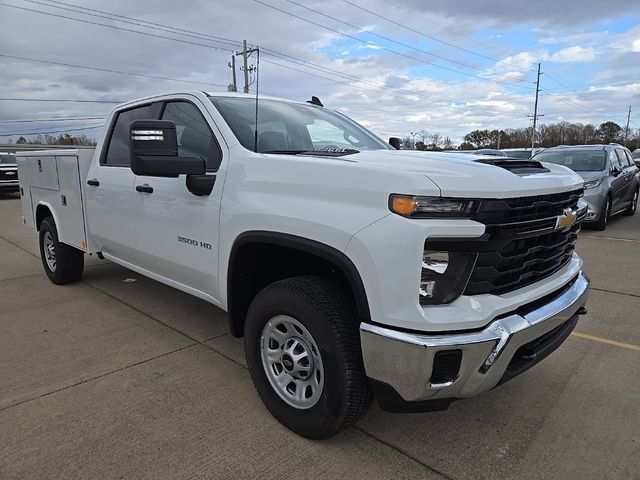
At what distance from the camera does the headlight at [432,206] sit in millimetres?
2078

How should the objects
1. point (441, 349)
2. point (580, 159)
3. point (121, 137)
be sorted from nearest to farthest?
point (441, 349), point (121, 137), point (580, 159)

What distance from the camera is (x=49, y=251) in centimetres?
587

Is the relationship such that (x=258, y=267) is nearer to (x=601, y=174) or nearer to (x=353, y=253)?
(x=353, y=253)

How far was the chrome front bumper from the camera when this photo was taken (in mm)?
2041

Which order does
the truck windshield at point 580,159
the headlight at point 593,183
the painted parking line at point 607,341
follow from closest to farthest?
the painted parking line at point 607,341 < the headlight at point 593,183 < the truck windshield at point 580,159

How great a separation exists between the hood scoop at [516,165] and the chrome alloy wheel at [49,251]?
5093mm

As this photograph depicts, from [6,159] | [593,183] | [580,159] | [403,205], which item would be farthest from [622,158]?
[6,159]

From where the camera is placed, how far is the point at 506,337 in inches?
83.5

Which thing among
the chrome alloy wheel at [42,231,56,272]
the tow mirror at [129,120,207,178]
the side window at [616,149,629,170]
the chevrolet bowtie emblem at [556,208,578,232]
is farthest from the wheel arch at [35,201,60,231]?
the side window at [616,149,629,170]

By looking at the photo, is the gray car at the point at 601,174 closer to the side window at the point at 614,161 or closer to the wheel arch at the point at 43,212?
the side window at the point at 614,161

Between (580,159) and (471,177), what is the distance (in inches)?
385

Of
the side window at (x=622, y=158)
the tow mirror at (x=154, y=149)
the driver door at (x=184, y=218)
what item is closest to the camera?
the tow mirror at (x=154, y=149)

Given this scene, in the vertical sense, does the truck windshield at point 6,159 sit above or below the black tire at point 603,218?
above

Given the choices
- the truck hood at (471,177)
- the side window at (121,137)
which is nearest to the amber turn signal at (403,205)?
the truck hood at (471,177)
